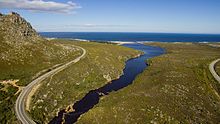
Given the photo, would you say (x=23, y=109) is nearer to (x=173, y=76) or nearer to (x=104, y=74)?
(x=104, y=74)

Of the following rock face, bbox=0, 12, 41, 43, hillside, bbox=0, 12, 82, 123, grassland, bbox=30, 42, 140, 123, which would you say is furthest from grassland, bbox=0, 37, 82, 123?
grassland, bbox=30, 42, 140, 123

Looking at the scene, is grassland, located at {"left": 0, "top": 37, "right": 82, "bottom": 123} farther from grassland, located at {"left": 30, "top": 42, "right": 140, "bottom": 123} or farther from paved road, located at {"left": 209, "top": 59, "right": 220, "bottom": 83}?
paved road, located at {"left": 209, "top": 59, "right": 220, "bottom": 83}

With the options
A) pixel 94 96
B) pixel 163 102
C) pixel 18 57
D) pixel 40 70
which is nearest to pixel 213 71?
pixel 163 102

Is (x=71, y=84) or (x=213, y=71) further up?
(x=213, y=71)

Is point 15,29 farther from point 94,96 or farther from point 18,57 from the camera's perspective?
point 94,96

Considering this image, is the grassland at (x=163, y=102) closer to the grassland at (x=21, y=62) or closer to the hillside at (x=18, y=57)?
the grassland at (x=21, y=62)

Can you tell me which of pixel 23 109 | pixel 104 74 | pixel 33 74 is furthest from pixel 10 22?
pixel 23 109
